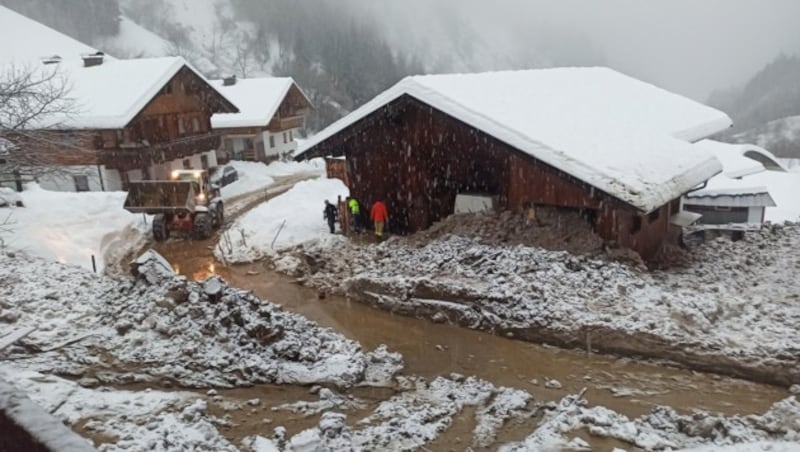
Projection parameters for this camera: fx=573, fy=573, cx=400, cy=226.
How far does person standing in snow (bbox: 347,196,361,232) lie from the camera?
19.6 metres

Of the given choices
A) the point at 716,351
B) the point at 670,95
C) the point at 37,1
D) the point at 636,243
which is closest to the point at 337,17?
the point at 37,1

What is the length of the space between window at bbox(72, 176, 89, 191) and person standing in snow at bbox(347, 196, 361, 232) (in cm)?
1630

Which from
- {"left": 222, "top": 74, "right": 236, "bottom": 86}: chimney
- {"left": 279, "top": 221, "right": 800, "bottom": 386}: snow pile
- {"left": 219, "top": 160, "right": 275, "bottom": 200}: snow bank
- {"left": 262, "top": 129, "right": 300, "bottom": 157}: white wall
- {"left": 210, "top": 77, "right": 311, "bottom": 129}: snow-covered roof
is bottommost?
{"left": 279, "top": 221, "right": 800, "bottom": 386}: snow pile

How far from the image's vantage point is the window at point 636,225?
1529 cm

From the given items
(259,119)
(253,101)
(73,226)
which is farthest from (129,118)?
(253,101)

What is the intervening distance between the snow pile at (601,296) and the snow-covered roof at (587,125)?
2.10 metres

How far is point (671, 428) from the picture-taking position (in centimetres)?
822

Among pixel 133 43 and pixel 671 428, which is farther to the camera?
pixel 133 43

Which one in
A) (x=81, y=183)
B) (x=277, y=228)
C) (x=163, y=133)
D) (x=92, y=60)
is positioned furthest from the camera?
(x=92, y=60)

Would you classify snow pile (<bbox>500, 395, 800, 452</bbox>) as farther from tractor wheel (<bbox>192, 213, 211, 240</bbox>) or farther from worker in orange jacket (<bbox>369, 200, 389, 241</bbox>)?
tractor wheel (<bbox>192, 213, 211, 240</bbox>)

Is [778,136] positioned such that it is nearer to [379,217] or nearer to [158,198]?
[379,217]

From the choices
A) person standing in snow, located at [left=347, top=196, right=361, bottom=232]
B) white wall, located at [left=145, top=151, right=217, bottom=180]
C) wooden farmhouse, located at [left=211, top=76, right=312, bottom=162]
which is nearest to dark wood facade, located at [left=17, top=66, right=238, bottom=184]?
white wall, located at [left=145, top=151, right=217, bottom=180]

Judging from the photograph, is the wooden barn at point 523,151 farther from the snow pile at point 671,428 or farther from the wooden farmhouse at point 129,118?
the wooden farmhouse at point 129,118

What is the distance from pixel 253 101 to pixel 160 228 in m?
26.0
